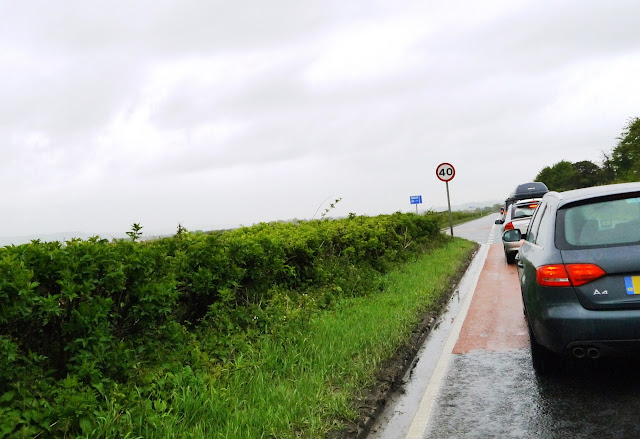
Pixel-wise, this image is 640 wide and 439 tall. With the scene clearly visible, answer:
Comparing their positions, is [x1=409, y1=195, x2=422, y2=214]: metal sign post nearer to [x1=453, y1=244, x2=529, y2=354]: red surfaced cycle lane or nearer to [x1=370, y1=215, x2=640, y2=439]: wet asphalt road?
[x1=453, y1=244, x2=529, y2=354]: red surfaced cycle lane

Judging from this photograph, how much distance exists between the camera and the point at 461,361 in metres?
6.52

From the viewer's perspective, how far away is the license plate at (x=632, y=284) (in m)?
4.73

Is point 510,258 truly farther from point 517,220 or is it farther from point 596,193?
A: point 596,193

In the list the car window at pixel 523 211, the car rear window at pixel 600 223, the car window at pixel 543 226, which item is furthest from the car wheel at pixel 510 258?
the car rear window at pixel 600 223

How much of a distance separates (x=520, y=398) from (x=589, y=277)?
3.84ft

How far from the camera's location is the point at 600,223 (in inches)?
204

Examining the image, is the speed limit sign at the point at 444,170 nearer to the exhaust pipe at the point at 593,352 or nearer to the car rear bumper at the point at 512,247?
the car rear bumper at the point at 512,247

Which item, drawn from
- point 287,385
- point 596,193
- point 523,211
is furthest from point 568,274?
point 523,211

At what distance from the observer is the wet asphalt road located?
4465 millimetres

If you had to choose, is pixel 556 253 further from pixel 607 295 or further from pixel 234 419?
pixel 234 419

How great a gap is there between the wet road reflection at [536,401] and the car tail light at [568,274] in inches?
37.9

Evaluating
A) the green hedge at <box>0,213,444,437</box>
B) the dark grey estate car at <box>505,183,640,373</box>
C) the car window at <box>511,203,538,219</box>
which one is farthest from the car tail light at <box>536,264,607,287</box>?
the car window at <box>511,203,538,219</box>

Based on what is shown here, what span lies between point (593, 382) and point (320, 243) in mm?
5370

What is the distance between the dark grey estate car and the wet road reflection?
427 millimetres
